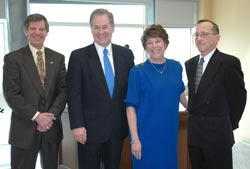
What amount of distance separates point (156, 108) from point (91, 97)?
1.36ft

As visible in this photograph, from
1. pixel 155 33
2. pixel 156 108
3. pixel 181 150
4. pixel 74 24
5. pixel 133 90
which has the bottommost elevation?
pixel 181 150

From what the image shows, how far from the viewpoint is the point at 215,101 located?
1892mm

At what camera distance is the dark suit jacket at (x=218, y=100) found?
188 centimetres

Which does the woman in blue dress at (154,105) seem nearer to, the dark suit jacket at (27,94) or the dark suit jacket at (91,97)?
the dark suit jacket at (91,97)

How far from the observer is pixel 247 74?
399 cm

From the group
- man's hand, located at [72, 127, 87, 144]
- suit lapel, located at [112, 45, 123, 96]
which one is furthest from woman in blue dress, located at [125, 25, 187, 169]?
man's hand, located at [72, 127, 87, 144]

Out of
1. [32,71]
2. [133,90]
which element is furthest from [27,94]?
[133,90]

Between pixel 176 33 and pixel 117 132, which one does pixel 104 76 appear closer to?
pixel 117 132

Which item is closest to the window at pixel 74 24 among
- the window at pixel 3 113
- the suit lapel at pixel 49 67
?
the window at pixel 3 113

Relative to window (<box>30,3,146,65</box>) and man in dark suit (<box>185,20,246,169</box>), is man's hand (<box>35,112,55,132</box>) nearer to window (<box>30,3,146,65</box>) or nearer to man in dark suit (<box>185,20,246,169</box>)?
man in dark suit (<box>185,20,246,169</box>)

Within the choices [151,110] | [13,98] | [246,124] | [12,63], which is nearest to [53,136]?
[13,98]

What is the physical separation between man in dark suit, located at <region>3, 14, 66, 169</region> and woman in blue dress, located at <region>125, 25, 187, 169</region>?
Answer: 57 centimetres

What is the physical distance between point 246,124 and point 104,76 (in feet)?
9.33

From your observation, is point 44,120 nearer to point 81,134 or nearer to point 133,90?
point 81,134
